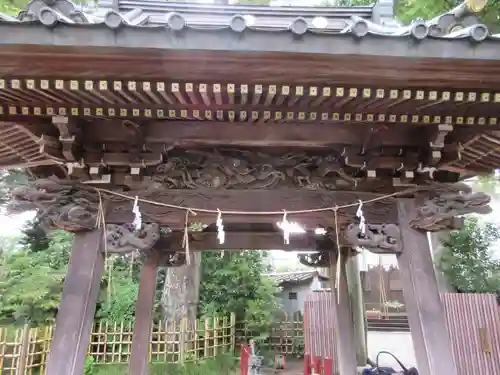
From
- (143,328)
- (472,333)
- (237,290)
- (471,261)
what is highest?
(471,261)

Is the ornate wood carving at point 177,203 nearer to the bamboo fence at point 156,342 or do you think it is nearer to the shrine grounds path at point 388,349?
the bamboo fence at point 156,342

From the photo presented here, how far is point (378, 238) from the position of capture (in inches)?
150

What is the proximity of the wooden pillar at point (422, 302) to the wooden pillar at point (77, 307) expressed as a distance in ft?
9.36

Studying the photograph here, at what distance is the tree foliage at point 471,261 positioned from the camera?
36.7 feet

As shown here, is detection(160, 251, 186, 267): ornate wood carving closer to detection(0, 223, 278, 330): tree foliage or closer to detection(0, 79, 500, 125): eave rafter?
detection(0, 223, 278, 330): tree foliage

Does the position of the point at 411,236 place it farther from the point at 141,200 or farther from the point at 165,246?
the point at 165,246

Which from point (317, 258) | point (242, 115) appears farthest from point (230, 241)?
point (242, 115)

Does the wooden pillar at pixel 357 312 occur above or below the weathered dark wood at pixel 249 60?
below

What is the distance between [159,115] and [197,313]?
10.5 meters

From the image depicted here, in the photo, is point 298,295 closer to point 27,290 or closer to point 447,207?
point 27,290

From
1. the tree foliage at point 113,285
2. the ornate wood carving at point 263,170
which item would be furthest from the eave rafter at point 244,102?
the tree foliage at point 113,285

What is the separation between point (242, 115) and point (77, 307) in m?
2.15

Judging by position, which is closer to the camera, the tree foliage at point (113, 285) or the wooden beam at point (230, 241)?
the wooden beam at point (230, 241)

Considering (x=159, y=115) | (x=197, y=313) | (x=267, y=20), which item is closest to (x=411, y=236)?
(x=159, y=115)
